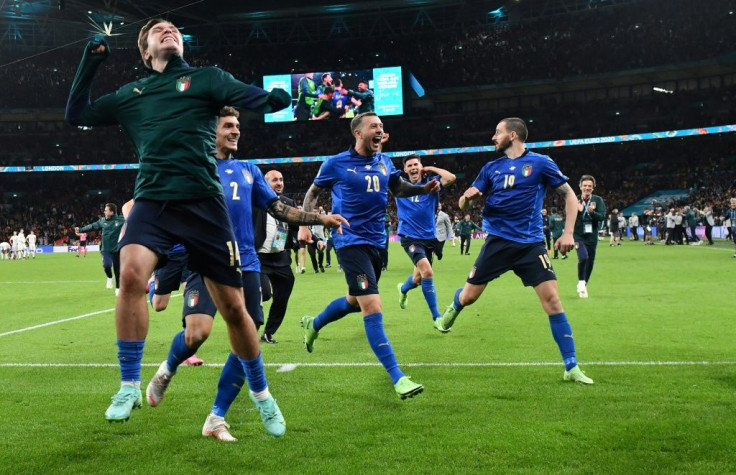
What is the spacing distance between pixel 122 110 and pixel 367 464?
2.50m

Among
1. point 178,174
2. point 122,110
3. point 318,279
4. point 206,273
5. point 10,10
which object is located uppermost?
point 10,10

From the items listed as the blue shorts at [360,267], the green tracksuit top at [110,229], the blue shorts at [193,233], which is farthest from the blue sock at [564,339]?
the green tracksuit top at [110,229]

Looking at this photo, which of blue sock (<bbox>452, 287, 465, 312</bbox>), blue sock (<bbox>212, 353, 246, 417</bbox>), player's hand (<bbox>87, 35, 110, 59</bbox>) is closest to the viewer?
player's hand (<bbox>87, 35, 110, 59</bbox>)

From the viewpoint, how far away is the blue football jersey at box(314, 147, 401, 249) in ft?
20.7

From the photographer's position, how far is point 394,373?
546cm

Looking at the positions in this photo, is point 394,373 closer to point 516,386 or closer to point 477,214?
point 516,386

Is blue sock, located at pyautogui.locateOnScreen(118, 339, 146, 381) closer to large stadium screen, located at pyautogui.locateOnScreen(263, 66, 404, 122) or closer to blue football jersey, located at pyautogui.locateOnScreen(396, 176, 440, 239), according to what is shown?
blue football jersey, located at pyautogui.locateOnScreen(396, 176, 440, 239)

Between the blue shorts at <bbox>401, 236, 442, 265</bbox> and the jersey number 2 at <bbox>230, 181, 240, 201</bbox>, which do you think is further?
the blue shorts at <bbox>401, 236, 442, 265</bbox>

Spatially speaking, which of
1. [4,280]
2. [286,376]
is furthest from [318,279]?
[286,376]

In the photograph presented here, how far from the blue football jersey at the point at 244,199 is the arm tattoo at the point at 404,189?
151cm

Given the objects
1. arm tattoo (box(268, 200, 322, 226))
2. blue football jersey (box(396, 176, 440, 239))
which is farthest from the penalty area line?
blue football jersey (box(396, 176, 440, 239))

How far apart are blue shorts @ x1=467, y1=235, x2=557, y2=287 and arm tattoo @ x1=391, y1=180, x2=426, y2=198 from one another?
100 centimetres

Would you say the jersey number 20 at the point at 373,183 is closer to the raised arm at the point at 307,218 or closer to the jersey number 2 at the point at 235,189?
the jersey number 2 at the point at 235,189

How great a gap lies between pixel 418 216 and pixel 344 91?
4426 cm
